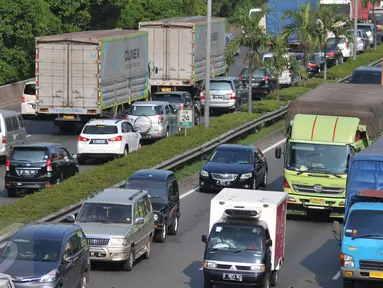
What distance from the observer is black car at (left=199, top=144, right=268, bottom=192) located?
1340 inches

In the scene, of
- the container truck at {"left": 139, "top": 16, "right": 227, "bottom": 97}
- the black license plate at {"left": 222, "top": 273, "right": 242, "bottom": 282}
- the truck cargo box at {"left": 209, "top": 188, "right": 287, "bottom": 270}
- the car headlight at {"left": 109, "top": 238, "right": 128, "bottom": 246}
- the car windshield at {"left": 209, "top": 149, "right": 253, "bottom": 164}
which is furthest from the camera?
the container truck at {"left": 139, "top": 16, "right": 227, "bottom": 97}

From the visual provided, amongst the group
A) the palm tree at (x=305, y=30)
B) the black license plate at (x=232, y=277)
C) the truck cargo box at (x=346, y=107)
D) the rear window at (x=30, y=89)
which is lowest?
the black license plate at (x=232, y=277)

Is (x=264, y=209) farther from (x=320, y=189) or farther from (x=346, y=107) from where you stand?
(x=346, y=107)

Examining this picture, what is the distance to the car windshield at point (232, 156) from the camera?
114ft

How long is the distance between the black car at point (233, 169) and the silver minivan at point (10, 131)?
732 cm

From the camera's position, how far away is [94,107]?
43.5 meters

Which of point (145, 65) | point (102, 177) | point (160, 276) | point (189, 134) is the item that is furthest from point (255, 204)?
point (145, 65)

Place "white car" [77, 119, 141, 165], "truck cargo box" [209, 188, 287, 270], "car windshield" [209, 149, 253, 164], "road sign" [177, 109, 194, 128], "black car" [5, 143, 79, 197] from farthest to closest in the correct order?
"road sign" [177, 109, 194, 128] < "white car" [77, 119, 141, 165] < "car windshield" [209, 149, 253, 164] < "black car" [5, 143, 79, 197] < "truck cargo box" [209, 188, 287, 270]

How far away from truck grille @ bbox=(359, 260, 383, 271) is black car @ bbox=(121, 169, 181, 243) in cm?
645

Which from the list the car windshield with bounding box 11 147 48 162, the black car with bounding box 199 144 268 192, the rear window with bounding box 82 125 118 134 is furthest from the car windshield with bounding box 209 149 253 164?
the car windshield with bounding box 11 147 48 162

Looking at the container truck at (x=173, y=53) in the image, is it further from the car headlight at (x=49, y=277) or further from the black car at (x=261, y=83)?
the car headlight at (x=49, y=277)

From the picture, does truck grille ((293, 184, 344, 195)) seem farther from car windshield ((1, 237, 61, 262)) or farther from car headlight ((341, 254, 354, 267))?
car windshield ((1, 237, 61, 262))

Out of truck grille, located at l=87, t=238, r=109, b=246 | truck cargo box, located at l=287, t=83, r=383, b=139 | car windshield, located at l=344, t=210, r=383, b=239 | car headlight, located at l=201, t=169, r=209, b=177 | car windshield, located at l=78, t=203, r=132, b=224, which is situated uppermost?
truck cargo box, located at l=287, t=83, r=383, b=139

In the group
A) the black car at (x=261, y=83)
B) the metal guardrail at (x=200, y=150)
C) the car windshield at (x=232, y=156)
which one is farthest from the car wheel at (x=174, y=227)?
the black car at (x=261, y=83)
